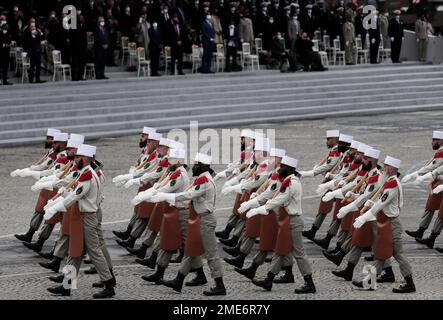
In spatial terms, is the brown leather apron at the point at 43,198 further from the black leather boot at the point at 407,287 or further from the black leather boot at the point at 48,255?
the black leather boot at the point at 407,287

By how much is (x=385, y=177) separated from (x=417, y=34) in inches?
1047

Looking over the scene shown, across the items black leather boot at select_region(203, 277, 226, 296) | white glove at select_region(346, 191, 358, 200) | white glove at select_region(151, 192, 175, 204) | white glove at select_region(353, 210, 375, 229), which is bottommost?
black leather boot at select_region(203, 277, 226, 296)

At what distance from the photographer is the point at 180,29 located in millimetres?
35000

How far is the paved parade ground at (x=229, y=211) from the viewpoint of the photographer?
601 inches

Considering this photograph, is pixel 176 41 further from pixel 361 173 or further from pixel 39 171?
pixel 361 173

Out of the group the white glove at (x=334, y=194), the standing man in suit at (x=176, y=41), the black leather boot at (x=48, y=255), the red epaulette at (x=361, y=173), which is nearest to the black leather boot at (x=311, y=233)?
the white glove at (x=334, y=194)

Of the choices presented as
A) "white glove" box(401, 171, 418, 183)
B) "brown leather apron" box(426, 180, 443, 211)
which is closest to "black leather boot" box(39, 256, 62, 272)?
"white glove" box(401, 171, 418, 183)

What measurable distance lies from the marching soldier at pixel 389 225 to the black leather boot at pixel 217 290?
1.81 m

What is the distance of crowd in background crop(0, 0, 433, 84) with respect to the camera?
3244 centimetres

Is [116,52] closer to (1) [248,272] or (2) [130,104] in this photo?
(2) [130,104]

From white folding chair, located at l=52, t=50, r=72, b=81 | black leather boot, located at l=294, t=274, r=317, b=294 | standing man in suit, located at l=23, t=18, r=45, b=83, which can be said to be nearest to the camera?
black leather boot, located at l=294, t=274, r=317, b=294

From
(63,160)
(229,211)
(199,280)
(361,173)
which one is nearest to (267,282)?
(199,280)

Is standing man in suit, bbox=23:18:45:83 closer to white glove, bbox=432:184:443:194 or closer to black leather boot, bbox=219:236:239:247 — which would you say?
black leather boot, bbox=219:236:239:247

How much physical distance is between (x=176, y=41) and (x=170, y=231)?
1877 cm
